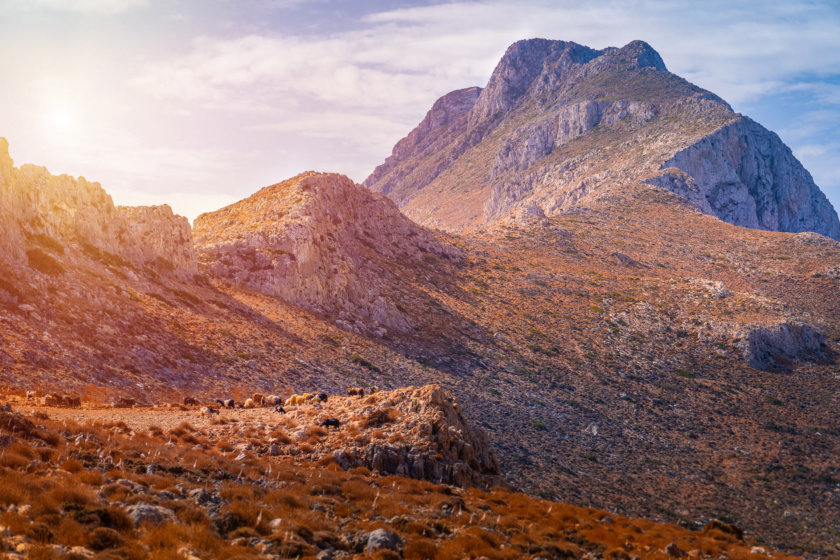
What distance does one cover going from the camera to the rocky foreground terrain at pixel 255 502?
11.8m

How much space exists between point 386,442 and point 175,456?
881 centimetres

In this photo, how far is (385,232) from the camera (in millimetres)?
75125

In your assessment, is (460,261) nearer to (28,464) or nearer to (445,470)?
(445,470)

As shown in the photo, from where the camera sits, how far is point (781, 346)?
65875 mm

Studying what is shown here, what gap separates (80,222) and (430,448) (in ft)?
99.6

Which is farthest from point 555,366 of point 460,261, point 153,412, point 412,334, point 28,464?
point 28,464

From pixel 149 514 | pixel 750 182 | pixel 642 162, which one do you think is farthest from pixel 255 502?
pixel 750 182

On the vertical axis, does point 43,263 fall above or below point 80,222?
below

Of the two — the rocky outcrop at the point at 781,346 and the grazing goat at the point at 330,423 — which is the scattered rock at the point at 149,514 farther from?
the rocky outcrop at the point at 781,346

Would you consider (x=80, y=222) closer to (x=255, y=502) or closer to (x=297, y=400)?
(x=297, y=400)

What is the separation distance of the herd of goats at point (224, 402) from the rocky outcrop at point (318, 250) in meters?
18.8

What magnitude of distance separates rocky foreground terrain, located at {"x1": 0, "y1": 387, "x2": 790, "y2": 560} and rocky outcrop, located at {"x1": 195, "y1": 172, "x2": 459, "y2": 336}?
85.3ft

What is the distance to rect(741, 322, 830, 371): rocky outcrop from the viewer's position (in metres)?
63.9

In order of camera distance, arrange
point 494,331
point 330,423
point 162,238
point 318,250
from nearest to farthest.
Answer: point 330,423 < point 162,238 < point 318,250 < point 494,331
